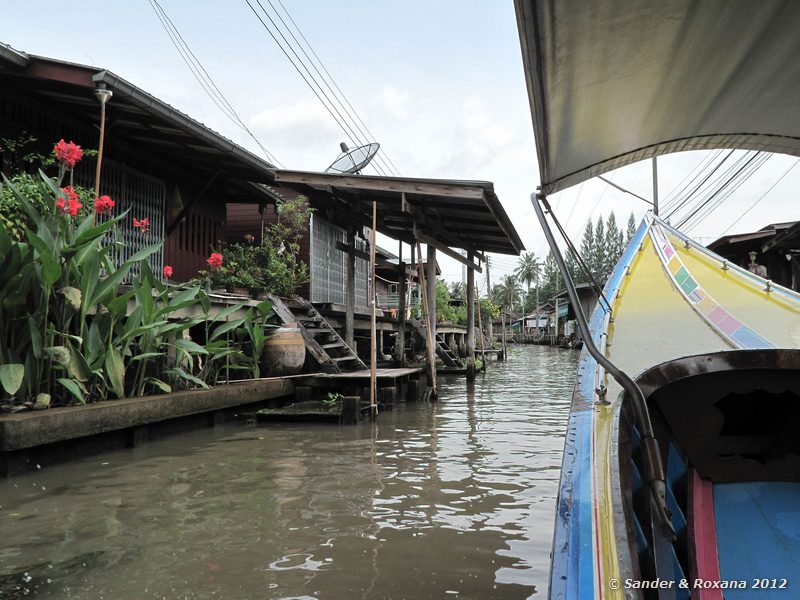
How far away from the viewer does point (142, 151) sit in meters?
8.96

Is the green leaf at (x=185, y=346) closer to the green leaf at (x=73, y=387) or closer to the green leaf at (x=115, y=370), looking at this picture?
the green leaf at (x=115, y=370)

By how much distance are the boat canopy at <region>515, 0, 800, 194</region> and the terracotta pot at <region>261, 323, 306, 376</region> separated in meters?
5.43

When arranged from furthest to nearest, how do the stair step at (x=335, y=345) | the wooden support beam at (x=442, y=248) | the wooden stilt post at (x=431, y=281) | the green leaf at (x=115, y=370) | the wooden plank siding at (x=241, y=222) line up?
the wooden plank siding at (x=241, y=222) → the wooden stilt post at (x=431, y=281) → the wooden support beam at (x=442, y=248) → the stair step at (x=335, y=345) → the green leaf at (x=115, y=370)

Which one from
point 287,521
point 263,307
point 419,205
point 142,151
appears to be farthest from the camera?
point 419,205

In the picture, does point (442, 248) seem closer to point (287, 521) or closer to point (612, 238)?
point (287, 521)

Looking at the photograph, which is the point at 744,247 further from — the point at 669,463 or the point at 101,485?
the point at 101,485

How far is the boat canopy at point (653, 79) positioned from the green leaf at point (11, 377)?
3.78 metres

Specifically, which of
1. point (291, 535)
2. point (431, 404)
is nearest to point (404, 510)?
point (291, 535)

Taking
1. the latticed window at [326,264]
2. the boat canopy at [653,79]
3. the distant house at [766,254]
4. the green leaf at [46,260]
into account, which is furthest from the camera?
the distant house at [766,254]

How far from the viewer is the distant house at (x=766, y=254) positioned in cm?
1318

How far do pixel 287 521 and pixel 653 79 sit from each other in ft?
9.69

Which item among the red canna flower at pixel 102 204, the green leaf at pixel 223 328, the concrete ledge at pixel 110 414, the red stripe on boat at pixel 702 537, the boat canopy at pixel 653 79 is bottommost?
the red stripe on boat at pixel 702 537

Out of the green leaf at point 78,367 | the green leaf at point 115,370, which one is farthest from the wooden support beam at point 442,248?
the green leaf at point 78,367

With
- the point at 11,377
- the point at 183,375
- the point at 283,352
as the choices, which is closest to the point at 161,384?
the point at 183,375
